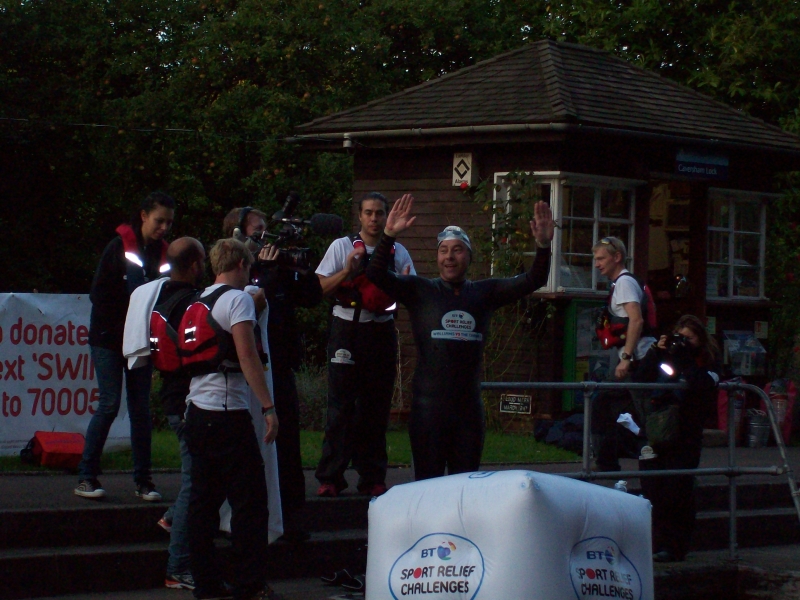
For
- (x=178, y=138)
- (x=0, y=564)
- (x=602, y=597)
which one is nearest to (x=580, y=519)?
(x=602, y=597)

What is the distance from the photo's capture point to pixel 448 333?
6.18m

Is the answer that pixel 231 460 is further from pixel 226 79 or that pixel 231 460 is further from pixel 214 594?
pixel 226 79

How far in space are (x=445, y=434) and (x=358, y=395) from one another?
4.86 feet

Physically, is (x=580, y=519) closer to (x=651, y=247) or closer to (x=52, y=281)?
(x=651, y=247)

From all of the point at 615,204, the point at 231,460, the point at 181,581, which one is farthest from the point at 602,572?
the point at 615,204

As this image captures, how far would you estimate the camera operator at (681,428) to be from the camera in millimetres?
7852

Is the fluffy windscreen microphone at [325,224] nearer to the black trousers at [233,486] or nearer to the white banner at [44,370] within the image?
the black trousers at [233,486]

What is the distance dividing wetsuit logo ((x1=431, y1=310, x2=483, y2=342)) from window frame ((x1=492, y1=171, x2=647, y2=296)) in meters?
7.15

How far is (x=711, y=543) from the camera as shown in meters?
Answer: 9.15

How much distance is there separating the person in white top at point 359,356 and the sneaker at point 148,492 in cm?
106

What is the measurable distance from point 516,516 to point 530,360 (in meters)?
8.90

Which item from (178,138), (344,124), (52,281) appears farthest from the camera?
(52,281)

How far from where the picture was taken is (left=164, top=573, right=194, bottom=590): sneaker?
649 centimetres

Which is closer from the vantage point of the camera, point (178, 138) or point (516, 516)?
point (516, 516)
